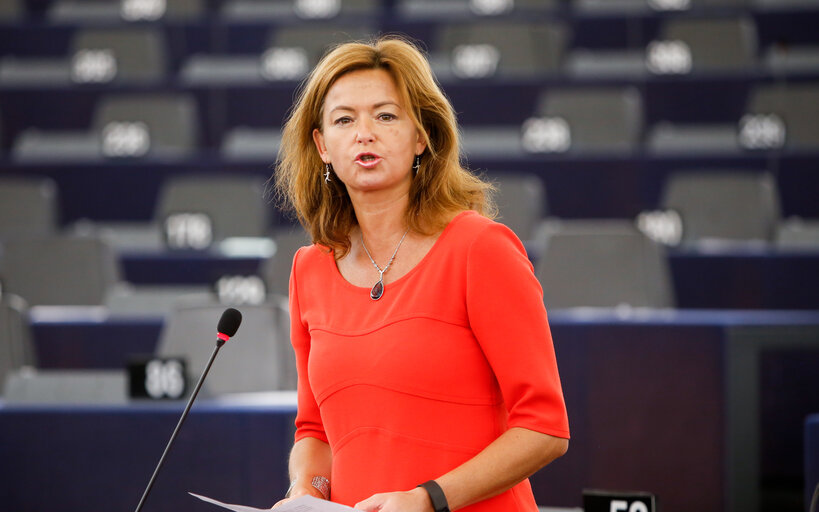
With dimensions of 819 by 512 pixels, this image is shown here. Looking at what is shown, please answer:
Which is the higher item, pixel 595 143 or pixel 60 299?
pixel 595 143

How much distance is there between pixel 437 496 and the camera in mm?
1216

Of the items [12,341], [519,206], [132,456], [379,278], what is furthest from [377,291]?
[519,206]

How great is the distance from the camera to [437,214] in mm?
1348

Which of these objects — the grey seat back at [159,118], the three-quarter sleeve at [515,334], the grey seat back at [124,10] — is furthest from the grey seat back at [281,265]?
the grey seat back at [124,10]

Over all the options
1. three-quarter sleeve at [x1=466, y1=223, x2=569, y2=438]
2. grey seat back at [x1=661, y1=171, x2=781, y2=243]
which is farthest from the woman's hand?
grey seat back at [x1=661, y1=171, x2=781, y2=243]

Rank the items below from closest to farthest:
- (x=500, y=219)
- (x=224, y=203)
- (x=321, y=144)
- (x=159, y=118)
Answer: (x=321, y=144)
(x=500, y=219)
(x=224, y=203)
(x=159, y=118)

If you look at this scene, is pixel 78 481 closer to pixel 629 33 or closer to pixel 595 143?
pixel 595 143

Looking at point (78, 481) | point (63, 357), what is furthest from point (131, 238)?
point (78, 481)

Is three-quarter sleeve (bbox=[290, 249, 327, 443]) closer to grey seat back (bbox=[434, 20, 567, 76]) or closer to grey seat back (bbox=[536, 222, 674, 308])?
grey seat back (bbox=[536, 222, 674, 308])

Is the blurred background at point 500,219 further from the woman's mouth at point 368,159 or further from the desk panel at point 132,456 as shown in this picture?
the woman's mouth at point 368,159

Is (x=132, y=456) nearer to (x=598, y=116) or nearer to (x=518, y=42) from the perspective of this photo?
(x=598, y=116)

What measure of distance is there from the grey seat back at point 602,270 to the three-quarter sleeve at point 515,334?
1896 mm

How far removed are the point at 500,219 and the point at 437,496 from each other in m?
2.64

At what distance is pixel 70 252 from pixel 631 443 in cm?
214
